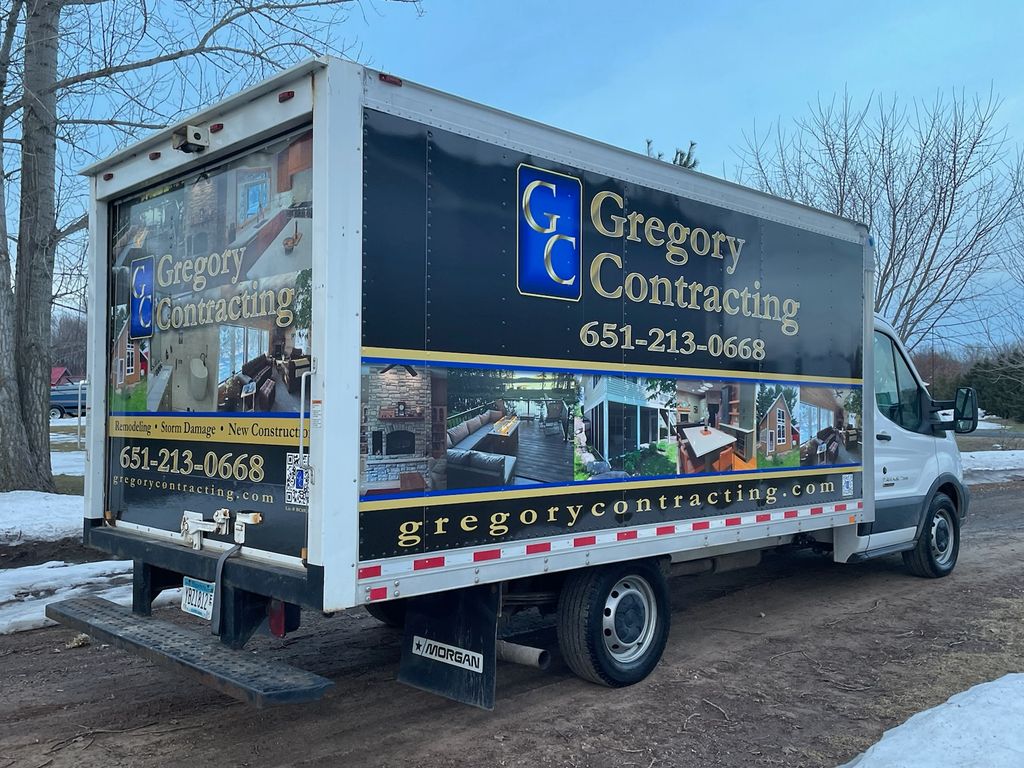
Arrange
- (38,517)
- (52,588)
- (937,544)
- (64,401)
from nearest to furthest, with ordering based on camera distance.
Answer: (52,588), (937,544), (38,517), (64,401)

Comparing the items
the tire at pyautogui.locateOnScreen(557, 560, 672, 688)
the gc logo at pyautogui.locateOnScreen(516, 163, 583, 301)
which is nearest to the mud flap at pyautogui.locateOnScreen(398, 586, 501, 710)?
the tire at pyautogui.locateOnScreen(557, 560, 672, 688)

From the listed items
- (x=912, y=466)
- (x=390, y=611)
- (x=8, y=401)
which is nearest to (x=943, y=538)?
(x=912, y=466)

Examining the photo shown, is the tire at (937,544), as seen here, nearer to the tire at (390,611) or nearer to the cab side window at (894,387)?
the cab side window at (894,387)

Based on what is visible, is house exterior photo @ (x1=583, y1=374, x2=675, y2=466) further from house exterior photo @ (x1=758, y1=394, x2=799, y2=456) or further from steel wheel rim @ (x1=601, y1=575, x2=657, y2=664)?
house exterior photo @ (x1=758, y1=394, x2=799, y2=456)

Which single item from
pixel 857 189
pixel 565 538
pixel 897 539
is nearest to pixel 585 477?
pixel 565 538

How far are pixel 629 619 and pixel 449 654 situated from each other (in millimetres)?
1267

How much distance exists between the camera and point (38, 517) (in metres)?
9.44

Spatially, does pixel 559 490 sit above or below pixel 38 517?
above

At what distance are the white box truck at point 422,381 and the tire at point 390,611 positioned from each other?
1.12 meters

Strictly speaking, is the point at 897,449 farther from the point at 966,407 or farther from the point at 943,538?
the point at 943,538

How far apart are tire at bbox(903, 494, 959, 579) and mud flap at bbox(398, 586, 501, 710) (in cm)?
523

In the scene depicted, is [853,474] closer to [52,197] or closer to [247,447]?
[247,447]

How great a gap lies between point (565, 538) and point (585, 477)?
358mm

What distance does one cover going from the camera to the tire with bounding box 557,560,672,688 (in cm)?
477
